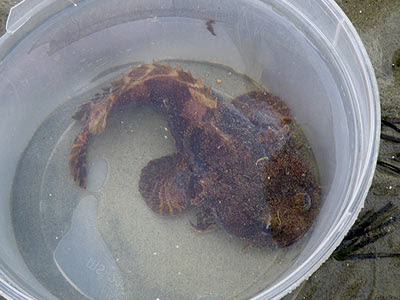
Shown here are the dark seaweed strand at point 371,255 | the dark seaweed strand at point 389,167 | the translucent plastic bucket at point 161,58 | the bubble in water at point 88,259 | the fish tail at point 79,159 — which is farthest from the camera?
the fish tail at point 79,159

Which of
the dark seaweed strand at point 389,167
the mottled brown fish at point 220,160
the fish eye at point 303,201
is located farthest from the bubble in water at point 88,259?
the dark seaweed strand at point 389,167

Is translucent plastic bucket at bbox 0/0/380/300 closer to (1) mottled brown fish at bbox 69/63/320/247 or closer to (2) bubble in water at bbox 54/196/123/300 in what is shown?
(2) bubble in water at bbox 54/196/123/300

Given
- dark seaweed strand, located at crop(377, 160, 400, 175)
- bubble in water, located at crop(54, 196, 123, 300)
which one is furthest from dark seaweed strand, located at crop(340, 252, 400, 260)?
bubble in water, located at crop(54, 196, 123, 300)

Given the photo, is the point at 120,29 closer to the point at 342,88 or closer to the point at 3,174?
the point at 3,174

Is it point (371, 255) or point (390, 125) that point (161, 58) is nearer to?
point (390, 125)

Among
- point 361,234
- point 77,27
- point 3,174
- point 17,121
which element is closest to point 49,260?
point 3,174

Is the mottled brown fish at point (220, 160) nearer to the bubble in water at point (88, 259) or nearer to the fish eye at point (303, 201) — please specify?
the fish eye at point (303, 201)
